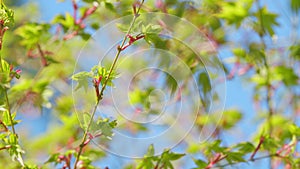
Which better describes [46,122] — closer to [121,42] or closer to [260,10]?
[260,10]

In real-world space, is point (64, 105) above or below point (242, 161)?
above

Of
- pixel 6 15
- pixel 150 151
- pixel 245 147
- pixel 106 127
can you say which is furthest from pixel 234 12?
pixel 6 15

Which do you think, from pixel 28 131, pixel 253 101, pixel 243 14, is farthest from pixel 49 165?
pixel 253 101

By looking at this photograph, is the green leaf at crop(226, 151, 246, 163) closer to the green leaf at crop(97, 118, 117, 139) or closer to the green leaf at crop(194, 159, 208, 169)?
the green leaf at crop(194, 159, 208, 169)

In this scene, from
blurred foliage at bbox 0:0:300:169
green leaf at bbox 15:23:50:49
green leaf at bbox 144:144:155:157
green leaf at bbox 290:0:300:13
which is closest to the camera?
blurred foliage at bbox 0:0:300:169

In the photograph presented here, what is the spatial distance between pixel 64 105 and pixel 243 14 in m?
0.92

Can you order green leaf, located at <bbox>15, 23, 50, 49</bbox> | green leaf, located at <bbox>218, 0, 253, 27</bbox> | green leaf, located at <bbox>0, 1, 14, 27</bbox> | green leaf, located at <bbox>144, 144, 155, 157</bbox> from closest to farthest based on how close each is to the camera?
green leaf, located at <bbox>0, 1, 14, 27</bbox>
green leaf, located at <bbox>144, 144, 155, 157</bbox>
green leaf, located at <bbox>15, 23, 50, 49</bbox>
green leaf, located at <bbox>218, 0, 253, 27</bbox>

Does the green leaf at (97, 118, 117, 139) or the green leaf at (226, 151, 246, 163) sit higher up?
the green leaf at (226, 151, 246, 163)

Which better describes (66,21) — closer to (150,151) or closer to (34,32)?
(34,32)

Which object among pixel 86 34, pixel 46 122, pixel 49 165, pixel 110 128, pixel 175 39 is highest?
pixel 46 122

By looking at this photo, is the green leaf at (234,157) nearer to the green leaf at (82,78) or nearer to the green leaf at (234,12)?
the green leaf at (82,78)

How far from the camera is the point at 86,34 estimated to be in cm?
190

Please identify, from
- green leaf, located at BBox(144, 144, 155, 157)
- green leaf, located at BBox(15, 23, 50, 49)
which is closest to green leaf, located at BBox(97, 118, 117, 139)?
green leaf, located at BBox(144, 144, 155, 157)

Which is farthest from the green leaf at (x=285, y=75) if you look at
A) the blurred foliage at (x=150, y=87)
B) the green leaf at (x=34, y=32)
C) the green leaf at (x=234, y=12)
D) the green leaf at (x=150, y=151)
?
the green leaf at (x=150, y=151)
